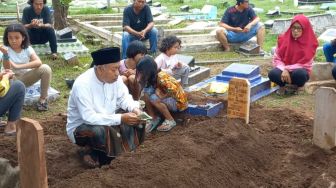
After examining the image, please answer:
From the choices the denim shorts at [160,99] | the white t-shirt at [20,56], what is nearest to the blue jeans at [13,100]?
the white t-shirt at [20,56]

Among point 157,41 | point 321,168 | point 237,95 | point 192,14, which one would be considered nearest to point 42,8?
point 157,41

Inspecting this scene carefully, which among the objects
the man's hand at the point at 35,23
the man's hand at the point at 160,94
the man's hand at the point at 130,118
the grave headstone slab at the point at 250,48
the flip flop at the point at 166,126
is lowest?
the flip flop at the point at 166,126

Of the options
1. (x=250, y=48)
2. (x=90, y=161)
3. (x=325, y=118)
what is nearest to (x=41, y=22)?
(x=250, y=48)

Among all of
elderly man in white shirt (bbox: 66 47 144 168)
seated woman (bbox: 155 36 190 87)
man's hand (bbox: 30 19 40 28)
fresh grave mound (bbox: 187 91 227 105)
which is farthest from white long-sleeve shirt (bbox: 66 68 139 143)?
man's hand (bbox: 30 19 40 28)

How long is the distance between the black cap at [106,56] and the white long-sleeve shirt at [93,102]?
0.58ft

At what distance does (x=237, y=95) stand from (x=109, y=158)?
1594 mm

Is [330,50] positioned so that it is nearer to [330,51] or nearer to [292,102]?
[330,51]

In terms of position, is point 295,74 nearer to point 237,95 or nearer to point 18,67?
point 237,95

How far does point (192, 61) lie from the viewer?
28.1ft

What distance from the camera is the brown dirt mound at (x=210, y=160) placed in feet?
13.9

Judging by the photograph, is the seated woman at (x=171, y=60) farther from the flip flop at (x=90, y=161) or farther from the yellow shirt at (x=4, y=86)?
the flip flop at (x=90, y=161)

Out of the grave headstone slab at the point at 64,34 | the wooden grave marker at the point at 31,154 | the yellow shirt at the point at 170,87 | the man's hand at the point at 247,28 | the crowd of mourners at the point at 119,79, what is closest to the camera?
the wooden grave marker at the point at 31,154

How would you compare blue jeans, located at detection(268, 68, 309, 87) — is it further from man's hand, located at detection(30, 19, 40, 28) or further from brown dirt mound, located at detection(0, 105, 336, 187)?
man's hand, located at detection(30, 19, 40, 28)

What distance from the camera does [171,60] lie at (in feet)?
24.3
